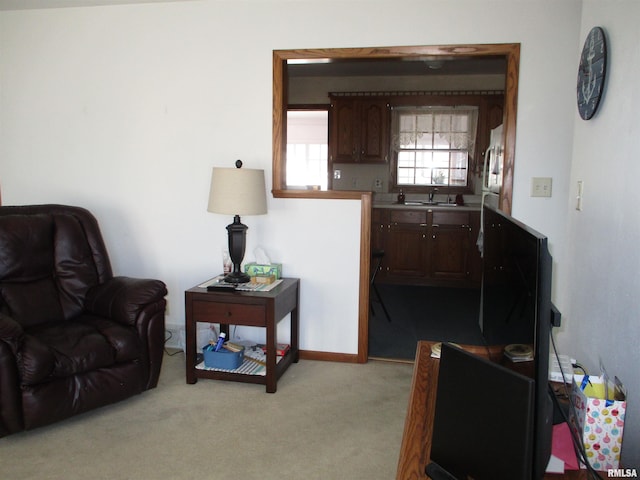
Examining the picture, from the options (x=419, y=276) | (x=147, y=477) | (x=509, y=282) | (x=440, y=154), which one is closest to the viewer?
(x=509, y=282)

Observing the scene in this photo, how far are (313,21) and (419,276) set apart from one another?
3.22 metres

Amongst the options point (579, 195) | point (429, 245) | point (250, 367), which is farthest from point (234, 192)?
point (429, 245)


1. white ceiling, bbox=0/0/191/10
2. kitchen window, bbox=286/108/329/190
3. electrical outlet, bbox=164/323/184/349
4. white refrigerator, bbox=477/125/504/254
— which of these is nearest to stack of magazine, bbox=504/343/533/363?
white refrigerator, bbox=477/125/504/254

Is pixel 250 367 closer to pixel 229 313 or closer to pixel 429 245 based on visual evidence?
pixel 229 313

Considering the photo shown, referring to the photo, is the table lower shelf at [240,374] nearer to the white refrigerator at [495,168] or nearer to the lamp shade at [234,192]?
the lamp shade at [234,192]

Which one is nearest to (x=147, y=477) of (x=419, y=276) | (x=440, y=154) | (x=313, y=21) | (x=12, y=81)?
(x=313, y=21)

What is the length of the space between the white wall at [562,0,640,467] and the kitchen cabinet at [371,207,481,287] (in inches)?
127

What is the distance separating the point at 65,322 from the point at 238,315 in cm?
94

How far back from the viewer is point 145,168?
357 centimetres

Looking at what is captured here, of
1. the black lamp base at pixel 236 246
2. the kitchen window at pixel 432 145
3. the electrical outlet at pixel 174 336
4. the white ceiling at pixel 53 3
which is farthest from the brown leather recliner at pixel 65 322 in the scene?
the kitchen window at pixel 432 145

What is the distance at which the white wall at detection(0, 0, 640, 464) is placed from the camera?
3025 mm

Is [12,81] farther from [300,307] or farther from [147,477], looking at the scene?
[147,477]

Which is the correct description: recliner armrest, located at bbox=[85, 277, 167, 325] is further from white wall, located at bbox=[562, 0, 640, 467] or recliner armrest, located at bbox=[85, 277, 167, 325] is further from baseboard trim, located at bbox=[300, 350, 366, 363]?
white wall, located at bbox=[562, 0, 640, 467]

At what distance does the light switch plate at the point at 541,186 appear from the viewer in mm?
3037
